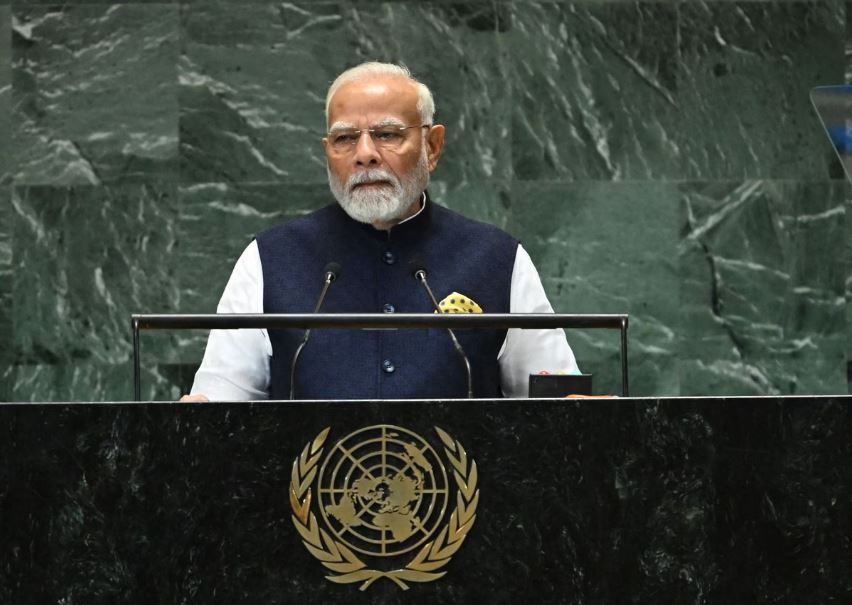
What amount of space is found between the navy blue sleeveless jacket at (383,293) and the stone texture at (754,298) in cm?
171

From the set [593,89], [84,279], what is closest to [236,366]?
[84,279]

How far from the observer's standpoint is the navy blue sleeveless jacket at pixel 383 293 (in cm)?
339

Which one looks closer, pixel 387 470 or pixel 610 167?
pixel 387 470

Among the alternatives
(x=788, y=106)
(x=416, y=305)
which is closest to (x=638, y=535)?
(x=416, y=305)

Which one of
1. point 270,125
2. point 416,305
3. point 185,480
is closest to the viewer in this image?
point 185,480

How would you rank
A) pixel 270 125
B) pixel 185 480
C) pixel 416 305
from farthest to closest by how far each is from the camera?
pixel 270 125 < pixel 416 305 < pixel 185 480

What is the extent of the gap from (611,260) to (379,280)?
1846 mm

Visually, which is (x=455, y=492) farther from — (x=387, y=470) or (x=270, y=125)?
(x=270, y=125)

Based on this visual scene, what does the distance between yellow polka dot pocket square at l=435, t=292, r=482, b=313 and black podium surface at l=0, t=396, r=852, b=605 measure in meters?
1.27

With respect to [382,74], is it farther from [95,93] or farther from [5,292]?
[5,292]

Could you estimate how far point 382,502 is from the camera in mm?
2240

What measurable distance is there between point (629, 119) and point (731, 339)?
90 centimetres

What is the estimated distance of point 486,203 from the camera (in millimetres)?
5297

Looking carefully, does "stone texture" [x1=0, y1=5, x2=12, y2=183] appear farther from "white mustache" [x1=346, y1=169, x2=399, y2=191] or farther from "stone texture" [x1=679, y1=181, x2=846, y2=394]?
"stone texture" [x1=679, y1=181, x2=846, y2=394]
